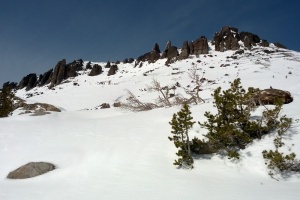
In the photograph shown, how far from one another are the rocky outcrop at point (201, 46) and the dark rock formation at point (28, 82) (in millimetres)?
64423

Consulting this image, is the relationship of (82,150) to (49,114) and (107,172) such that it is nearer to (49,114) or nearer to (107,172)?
(107,172)

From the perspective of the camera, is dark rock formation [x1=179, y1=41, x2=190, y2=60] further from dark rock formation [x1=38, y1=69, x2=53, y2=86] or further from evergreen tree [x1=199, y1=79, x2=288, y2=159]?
evergreen tree [x1=199, y1=79, x2=288, y2=159]

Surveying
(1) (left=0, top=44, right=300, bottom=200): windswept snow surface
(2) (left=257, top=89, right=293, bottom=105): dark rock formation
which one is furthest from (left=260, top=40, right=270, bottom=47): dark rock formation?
(2) (left=257, top=89, right=293, bottom=105): dark rock formation

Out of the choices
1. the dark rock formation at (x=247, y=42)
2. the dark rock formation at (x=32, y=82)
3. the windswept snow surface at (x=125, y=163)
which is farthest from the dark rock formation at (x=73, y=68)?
the windswept snow surface at (x=125, y=163)

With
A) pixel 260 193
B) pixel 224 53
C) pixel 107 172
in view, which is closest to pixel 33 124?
pixel 107 172

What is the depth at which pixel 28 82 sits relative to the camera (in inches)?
4405

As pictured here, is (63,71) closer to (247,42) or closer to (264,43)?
(247,42)

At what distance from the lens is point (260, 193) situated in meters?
8.05

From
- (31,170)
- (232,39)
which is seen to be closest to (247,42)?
(232,39)

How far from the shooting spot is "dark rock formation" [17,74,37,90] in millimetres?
107750

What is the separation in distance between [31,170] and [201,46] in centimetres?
7592

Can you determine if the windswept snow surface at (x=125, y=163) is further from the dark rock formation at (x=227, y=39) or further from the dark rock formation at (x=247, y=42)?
the dark rock formation at (x=227, y=39)

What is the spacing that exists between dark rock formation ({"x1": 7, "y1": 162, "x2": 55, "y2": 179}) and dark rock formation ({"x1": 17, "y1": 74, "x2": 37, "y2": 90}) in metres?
103

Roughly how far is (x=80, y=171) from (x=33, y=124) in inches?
317
